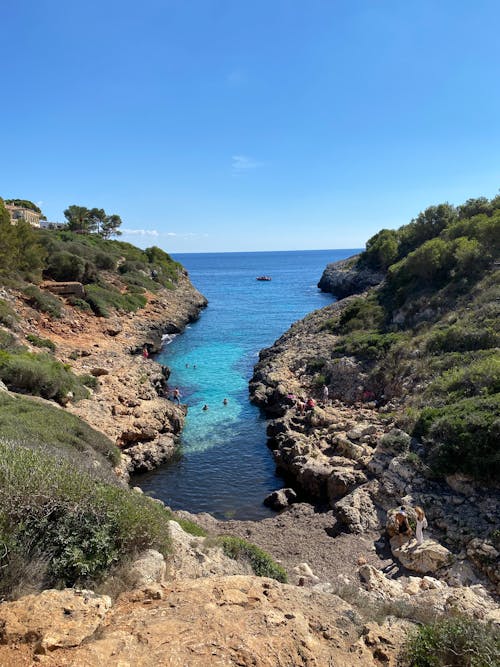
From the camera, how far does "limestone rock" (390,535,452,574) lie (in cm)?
1076

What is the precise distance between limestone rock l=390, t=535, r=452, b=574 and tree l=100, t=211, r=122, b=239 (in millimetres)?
88263

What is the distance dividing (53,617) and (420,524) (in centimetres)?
938

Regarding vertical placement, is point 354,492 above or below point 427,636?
below

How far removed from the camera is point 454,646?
5.07 meters

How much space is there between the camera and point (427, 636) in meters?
5.30

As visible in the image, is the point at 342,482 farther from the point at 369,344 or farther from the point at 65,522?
the point at 369,344

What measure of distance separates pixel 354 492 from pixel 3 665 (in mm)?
11855

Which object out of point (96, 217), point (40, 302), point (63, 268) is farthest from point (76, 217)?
point (40, 302)

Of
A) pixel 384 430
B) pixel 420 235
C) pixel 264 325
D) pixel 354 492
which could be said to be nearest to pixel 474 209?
pixel 420 235

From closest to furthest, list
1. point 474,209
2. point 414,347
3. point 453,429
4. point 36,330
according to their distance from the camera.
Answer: point 453,429, point 414,347, point 36,330, point 474,209

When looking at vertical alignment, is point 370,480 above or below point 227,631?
below

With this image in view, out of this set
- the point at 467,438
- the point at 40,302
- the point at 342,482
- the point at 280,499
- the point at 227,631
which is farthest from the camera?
the point at 40,302

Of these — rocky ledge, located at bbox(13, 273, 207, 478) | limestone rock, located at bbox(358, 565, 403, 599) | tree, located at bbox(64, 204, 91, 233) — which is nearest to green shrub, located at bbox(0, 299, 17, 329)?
rocky ledge, located at bbox(13, 273, 207, 478)

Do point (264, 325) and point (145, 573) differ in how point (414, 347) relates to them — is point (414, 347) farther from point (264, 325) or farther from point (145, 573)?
point (264, 325)
